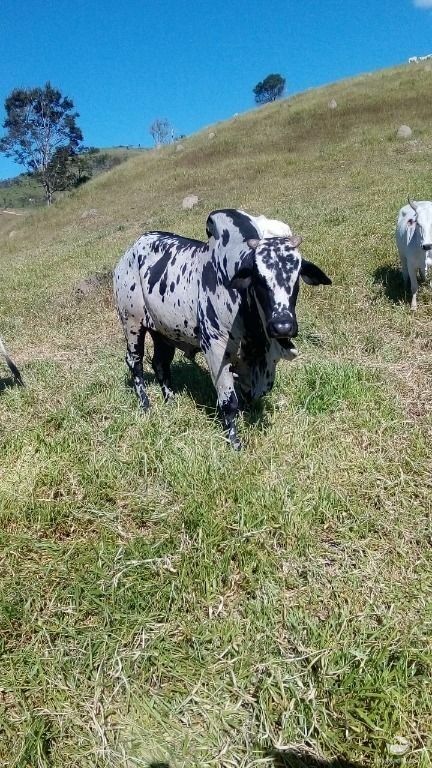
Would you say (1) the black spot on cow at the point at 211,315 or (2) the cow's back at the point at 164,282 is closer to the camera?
(1) the black spot on cow at the point at 211,315

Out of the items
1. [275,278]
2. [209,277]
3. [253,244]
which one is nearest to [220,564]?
[275,278]

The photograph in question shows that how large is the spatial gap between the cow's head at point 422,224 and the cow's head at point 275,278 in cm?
335

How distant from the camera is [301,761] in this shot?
6.38ft

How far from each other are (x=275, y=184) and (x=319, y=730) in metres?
18.2

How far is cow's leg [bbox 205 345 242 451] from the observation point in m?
3.77

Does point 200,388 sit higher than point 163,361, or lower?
lower

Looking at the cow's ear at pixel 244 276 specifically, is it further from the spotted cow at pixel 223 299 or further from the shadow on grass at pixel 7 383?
the shadow on grass at pixel 7 383

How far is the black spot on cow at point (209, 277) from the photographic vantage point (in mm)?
3746

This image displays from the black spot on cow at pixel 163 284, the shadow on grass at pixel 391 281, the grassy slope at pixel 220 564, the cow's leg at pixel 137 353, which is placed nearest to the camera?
the grassy slope at pixel 220 564

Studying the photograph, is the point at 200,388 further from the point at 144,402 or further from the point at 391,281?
the point at 391,281

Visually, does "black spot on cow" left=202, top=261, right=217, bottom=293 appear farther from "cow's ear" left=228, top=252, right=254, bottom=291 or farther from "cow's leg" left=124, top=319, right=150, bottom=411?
"cow's leg" left=124, top=319, right=150, bottom=411

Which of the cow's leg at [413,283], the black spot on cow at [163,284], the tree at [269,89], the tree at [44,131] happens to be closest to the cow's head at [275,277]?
the black spot on cow at [163,284]

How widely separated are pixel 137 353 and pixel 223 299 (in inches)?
56.9

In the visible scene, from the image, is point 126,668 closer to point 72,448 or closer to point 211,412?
point 72,448
